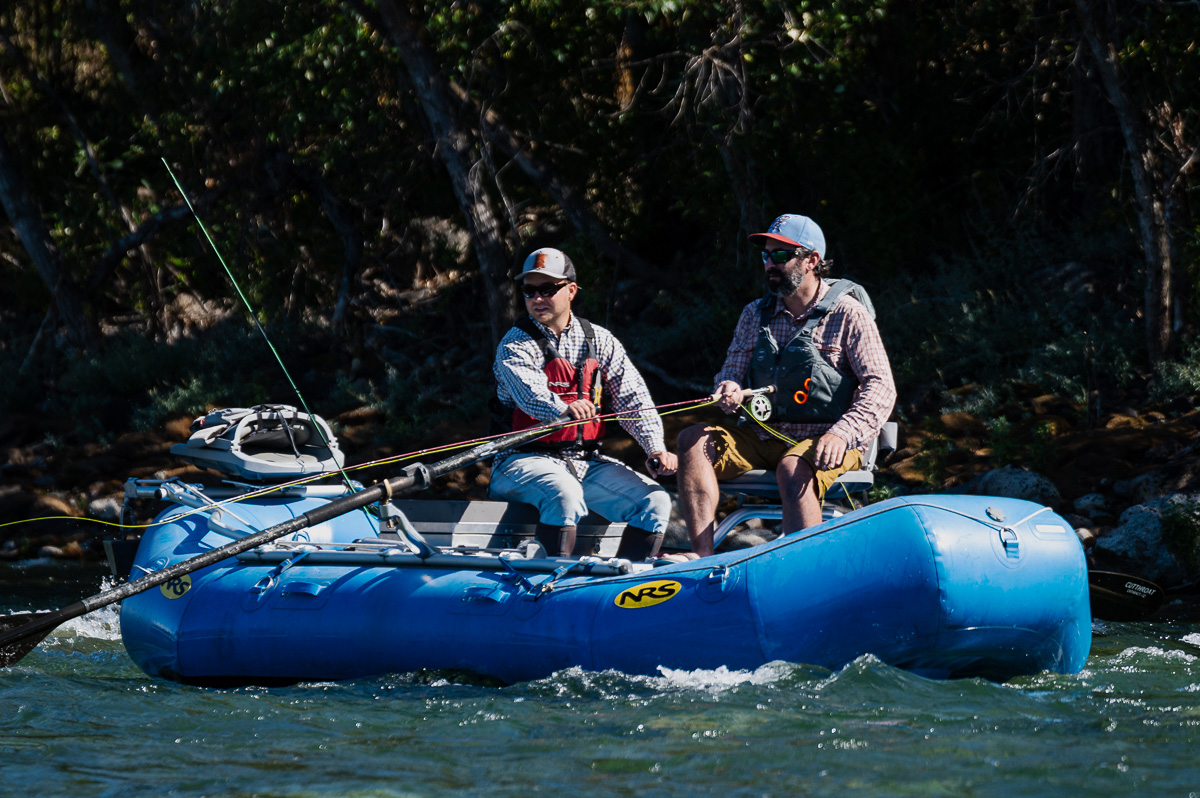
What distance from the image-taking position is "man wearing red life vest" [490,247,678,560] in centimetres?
530

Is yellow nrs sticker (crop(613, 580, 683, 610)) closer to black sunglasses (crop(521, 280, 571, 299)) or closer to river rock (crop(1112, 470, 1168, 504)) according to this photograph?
black sunglasses (crop(521, 280, 571, 299))

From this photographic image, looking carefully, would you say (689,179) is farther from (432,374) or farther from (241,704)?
(241,704)

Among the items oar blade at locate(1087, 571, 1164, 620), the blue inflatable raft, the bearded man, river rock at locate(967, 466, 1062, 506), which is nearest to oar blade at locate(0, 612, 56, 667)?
the blue inflatable raft

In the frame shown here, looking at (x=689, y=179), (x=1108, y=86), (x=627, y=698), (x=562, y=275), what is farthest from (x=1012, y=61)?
(x=627, y=698)

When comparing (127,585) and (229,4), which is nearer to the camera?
(127,585)

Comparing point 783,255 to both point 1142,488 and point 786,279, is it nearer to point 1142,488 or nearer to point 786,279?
point 786,279

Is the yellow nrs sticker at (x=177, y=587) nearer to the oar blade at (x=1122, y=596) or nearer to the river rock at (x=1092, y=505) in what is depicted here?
the oar blade at (x=1122, y=596)

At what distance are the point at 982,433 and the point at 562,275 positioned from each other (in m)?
4.83

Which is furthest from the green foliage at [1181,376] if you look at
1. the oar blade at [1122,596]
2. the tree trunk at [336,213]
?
the tree trunk at [336,213]

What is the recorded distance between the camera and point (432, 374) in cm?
1255

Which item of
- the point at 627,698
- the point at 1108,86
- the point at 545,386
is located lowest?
the point at 627,698

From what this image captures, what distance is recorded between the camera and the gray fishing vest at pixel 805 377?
5031mm

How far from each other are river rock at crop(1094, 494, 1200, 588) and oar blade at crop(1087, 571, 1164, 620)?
5.74 ft

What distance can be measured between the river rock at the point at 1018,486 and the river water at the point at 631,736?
3.14 m
